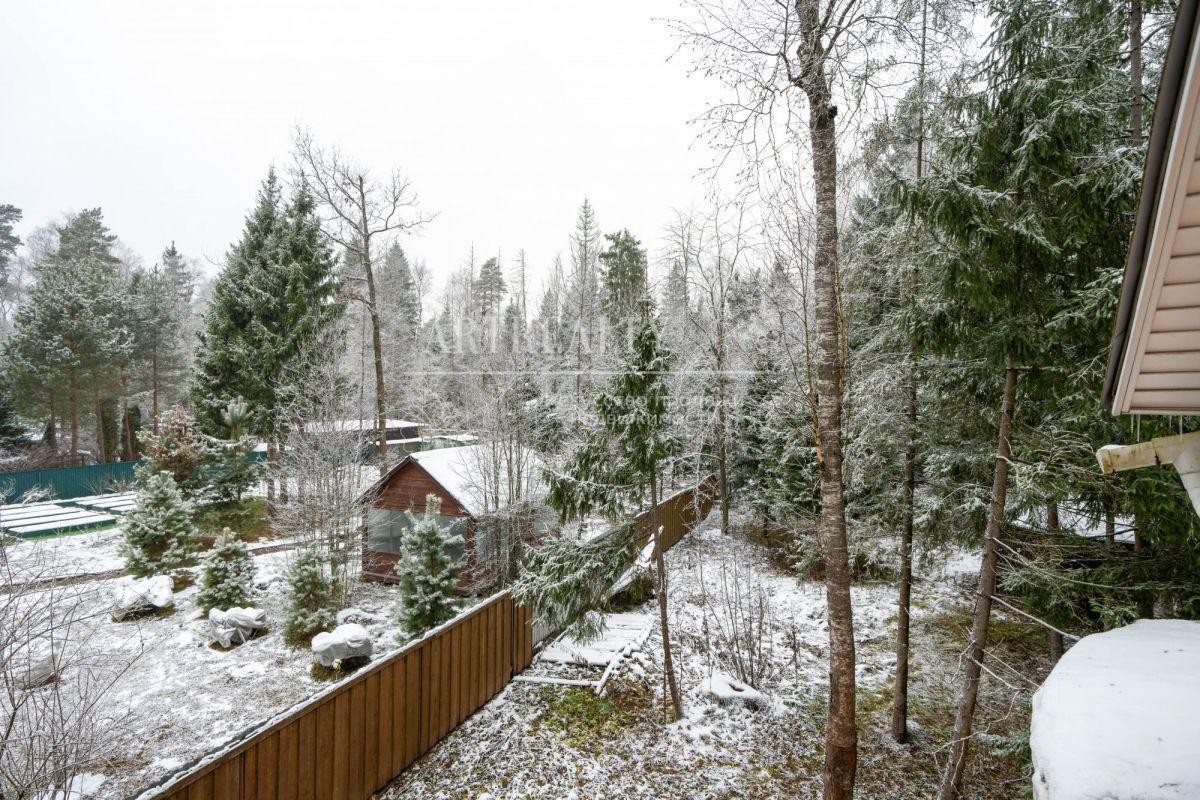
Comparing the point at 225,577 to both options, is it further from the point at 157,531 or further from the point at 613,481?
the point at 613,481

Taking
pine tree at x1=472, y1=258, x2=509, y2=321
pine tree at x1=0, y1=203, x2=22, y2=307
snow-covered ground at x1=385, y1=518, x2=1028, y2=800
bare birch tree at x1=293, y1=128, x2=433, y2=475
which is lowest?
snow-covered ground at x1=385, y1=518, x2=1028, y2=800

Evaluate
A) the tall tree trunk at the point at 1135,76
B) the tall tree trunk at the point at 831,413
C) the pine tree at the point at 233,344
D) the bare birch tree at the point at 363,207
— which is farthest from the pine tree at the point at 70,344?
the tall tree trunk at the point at 1135,76

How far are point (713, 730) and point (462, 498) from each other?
6863mm

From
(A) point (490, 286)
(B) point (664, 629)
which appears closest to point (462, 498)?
(B) point (664, 629)

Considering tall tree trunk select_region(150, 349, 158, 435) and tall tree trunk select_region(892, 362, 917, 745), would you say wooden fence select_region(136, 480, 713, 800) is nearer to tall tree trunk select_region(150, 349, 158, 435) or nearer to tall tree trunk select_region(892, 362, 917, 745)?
tall tree trunk select_region(892, 362, 917, 745)

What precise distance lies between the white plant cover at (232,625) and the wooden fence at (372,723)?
5616mm

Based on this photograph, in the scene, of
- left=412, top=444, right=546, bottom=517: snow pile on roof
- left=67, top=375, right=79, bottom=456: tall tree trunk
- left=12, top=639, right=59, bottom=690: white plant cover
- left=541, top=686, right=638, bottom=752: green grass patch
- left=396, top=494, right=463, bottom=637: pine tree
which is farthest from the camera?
left=67, top=375, right=79, bottom=456: tall tree trunk

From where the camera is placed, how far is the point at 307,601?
9500 millimetres

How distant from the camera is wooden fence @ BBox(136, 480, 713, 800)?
12.0 feet

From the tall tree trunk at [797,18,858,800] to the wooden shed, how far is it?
6053mm

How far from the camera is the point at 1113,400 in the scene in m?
2.60

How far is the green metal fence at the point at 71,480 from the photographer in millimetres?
16594

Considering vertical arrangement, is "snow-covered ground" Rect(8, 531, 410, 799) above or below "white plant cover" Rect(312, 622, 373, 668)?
below

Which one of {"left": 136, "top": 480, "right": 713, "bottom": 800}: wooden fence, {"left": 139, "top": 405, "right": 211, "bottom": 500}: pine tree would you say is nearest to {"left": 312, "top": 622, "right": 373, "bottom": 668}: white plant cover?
{"left": 136, "top": 480, "right": 713, "bottom": 800}: wooden fence
